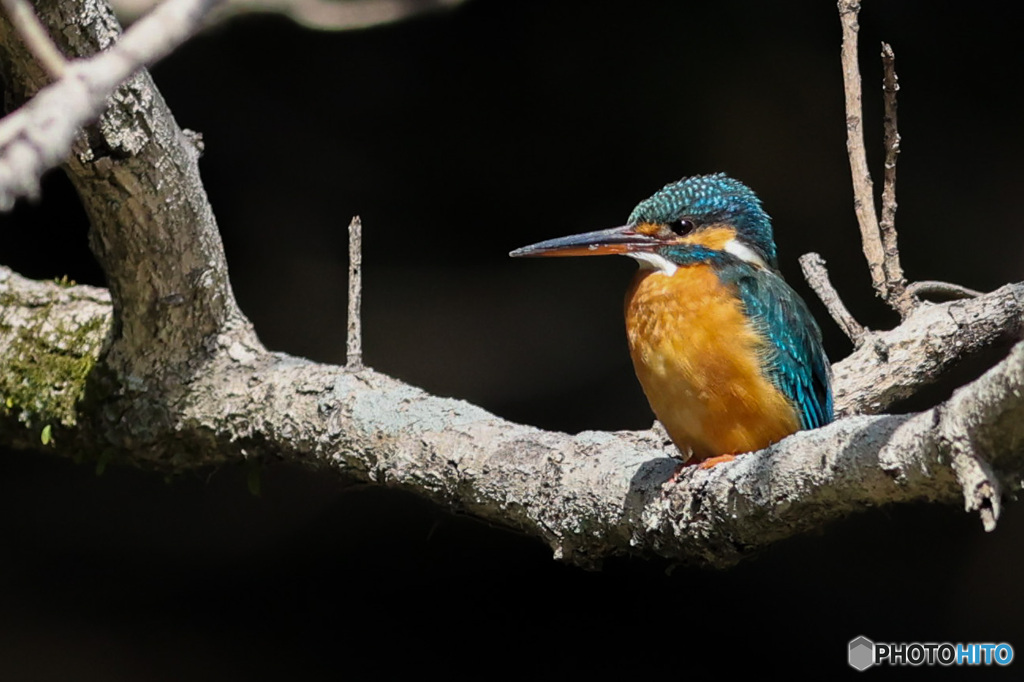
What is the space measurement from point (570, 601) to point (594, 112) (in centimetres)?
163

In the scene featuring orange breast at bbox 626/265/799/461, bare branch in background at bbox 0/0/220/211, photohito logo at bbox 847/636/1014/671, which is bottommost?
bare branch in background at bbox 0/0/220/211

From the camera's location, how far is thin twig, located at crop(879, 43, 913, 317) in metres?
1.95

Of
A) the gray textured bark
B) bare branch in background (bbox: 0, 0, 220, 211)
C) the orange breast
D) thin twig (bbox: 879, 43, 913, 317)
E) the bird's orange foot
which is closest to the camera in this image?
bare branch in background (bbox: 0, 0, 220, 211)

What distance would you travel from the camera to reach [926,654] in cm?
310

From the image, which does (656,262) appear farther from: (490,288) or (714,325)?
(490,288)

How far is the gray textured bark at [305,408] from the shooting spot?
156 centimetres

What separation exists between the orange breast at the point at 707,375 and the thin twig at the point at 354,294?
58 centimetres

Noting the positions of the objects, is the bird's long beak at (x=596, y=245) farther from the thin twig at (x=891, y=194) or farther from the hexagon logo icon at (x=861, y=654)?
the hexagon logo icon at (x=861, y=654)

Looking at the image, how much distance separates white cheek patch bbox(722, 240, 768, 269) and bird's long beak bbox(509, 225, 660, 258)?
17cm

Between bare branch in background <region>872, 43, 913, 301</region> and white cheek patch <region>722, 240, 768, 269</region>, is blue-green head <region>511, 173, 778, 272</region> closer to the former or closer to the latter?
white cheek patch <region>722, 240, 768, 269</region>

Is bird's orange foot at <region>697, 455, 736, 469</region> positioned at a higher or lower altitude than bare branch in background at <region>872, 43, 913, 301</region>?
lower

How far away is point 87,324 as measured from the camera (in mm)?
2492

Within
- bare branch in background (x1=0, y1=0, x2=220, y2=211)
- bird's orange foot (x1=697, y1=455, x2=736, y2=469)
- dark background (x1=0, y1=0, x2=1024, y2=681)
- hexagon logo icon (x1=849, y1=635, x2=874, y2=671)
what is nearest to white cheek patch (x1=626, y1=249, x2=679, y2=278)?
bird's orange foot (x1=697, y1=455, x2=736, y2=469)

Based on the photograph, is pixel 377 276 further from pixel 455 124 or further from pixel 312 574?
pixel 312 574
